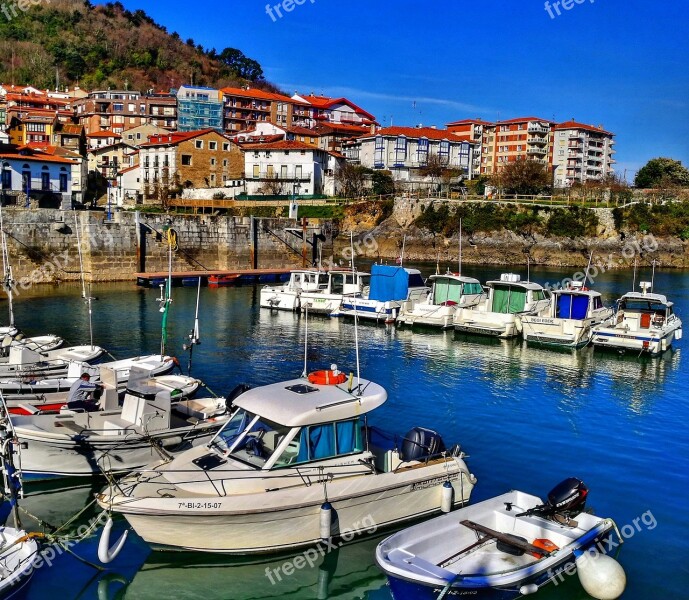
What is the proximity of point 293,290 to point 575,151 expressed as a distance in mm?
84423

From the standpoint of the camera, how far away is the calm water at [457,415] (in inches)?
457

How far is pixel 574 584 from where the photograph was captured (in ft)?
37.3

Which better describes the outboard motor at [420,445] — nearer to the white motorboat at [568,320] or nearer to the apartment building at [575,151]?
the white motorboat at [568,320]

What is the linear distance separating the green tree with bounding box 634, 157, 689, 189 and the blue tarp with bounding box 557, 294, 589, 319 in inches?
3160

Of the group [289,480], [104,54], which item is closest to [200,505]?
[289,480]

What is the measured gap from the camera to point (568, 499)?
1202 centimetres

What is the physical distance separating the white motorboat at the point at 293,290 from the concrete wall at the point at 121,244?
14324 millimetres

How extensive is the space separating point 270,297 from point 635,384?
22479 mm

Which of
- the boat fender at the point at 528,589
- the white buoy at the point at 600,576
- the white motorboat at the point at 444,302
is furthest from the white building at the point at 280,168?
the boat fender at the point at 528,589

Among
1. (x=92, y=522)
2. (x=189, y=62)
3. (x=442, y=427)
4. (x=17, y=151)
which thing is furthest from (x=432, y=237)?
(x=189, y=62)

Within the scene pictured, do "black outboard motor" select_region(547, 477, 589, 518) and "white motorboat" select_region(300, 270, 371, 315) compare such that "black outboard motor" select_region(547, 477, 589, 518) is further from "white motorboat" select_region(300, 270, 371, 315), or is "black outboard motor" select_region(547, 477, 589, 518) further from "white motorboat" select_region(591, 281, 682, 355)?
"white motorboat" select_region(300, 270, 371, 315)

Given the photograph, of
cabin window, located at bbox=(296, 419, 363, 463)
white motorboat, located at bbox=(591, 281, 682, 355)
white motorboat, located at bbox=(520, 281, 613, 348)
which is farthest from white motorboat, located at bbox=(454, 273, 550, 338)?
cabin window, located at bbox=(296, 419, 363, 463)

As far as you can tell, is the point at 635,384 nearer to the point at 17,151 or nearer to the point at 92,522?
the point at 92,522

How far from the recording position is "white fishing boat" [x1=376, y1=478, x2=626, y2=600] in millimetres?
9859
